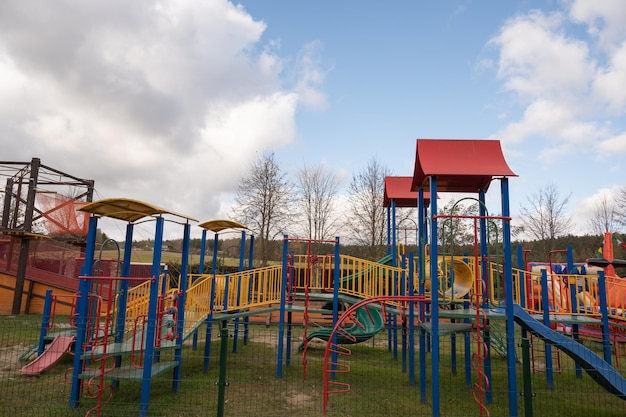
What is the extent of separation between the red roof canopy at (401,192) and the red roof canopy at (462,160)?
18.1ft

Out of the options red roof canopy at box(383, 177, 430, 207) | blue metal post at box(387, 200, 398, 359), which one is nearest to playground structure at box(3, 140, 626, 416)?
blue metal post at box(387, 200, 398, 359)

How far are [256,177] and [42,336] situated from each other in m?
17.6

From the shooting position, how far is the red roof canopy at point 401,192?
45.5 ft

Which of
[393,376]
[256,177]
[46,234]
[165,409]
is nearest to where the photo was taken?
[165,409]

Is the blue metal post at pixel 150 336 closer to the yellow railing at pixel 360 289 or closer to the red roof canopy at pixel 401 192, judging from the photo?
the yellow railing at pixel 360 289

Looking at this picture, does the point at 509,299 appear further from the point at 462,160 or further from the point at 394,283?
the point at 394,283

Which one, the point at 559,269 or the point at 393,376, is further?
the point at 559,269

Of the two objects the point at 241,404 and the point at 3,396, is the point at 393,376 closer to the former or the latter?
the point at 241,404

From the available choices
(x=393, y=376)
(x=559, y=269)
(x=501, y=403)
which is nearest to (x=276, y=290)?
(x=393, y=376)

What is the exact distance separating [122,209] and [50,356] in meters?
5.11

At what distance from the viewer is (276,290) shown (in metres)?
11.1

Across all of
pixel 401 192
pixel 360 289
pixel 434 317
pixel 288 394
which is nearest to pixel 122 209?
pixel 288 394

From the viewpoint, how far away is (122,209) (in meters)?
7.12

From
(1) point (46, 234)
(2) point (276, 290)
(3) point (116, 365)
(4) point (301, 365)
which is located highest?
(1) point (46, 234)
